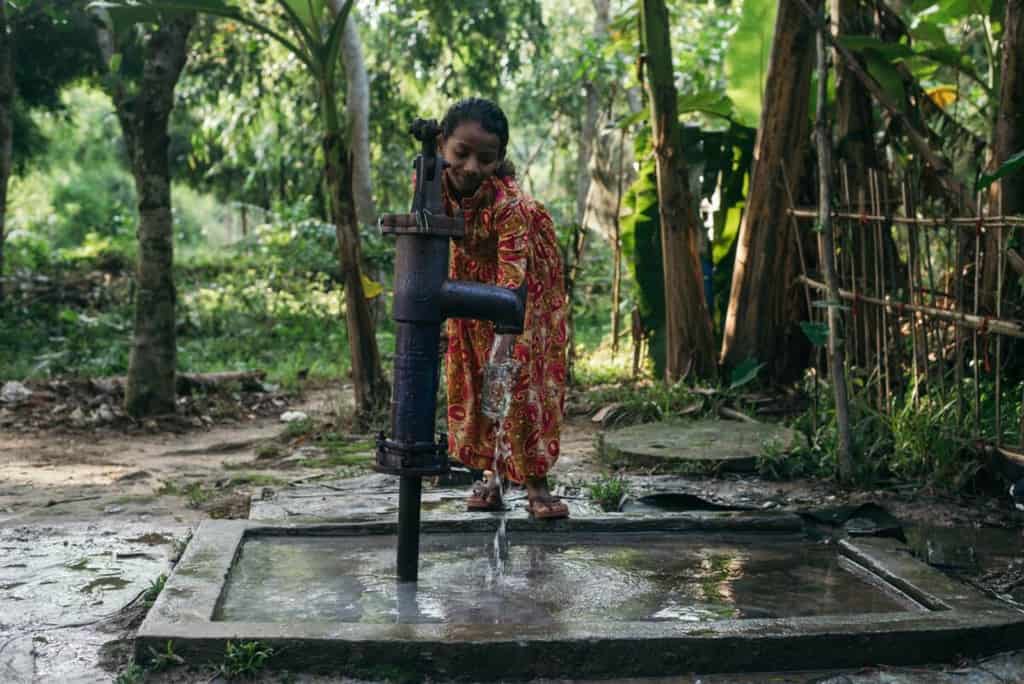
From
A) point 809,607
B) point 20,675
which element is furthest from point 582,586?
point 20,675

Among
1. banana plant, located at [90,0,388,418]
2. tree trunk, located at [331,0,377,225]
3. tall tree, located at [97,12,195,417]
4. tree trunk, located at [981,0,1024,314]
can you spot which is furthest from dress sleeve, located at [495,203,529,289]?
tree trunk, located at [331,0,377,225]

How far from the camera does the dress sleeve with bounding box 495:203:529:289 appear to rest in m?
3.46

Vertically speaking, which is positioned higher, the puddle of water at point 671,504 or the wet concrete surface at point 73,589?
the puddle of water at point 671,504

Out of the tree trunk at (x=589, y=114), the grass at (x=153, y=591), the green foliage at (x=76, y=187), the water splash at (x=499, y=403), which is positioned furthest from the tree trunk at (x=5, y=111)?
the green foliage at (x=76, y=187)

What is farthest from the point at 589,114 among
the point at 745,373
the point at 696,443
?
the point at 696,443

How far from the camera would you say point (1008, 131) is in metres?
5.07

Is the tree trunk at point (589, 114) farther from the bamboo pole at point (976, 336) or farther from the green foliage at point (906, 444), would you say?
the bamboo pole at point (976, 336)

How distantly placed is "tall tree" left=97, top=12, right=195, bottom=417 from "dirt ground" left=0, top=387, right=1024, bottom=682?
9.3 inches

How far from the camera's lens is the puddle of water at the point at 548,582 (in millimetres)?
3002

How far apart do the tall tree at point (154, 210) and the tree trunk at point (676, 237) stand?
2.73 meters

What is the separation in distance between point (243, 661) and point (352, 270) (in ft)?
12.6

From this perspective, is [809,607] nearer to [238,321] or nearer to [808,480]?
[808,480]

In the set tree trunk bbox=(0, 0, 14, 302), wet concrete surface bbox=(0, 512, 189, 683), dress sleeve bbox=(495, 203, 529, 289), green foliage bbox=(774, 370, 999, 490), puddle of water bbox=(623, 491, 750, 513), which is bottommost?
wet concrete surface bbox=(0, 512, 189, 683)

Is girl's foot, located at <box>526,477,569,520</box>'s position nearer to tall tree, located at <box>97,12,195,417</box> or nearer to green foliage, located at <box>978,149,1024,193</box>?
green foliage, located at <box>978,149,1024,193</box>
